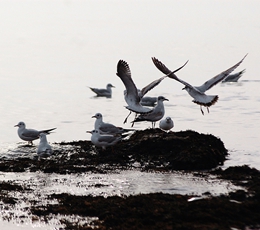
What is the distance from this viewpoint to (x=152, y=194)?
9047 millimetres

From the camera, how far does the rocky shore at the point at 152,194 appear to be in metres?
7.89

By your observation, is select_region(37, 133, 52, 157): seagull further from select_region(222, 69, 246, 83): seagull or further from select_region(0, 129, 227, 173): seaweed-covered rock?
select_region(222, 69, 246, 83): seagull

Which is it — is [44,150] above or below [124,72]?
below

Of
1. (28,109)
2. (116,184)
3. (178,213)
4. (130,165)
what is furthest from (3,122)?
(178,213)

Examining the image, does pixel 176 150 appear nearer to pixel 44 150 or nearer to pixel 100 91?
pixel 44 150

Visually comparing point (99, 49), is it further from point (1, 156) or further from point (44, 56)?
point (1, 156)

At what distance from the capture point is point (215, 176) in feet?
34.7

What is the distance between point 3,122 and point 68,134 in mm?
2785

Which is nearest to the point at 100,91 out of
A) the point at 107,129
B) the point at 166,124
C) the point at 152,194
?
the point at 166,124

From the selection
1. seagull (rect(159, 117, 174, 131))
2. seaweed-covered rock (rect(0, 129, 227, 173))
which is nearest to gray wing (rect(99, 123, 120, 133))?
seaweed-covered rock (rect(0, 129, 227, 173))

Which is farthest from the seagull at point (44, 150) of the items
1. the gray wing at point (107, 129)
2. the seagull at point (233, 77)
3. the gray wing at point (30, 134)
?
the seagull at point (233, 77)

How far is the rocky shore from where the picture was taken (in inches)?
311

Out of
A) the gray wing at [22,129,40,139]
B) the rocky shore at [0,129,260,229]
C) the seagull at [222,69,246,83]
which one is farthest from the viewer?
the seagull at [222,69,246,83]

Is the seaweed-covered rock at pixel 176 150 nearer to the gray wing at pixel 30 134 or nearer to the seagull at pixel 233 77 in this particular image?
the gray wing at pixel 30 134
